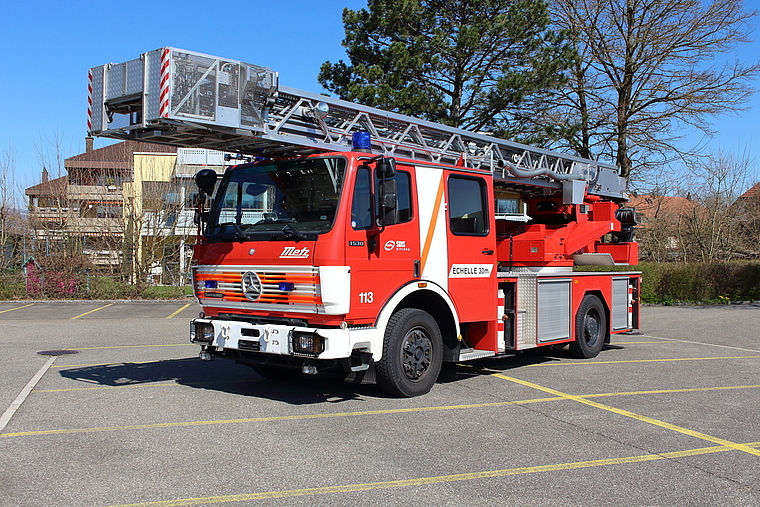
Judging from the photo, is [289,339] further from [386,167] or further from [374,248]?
[386,167]

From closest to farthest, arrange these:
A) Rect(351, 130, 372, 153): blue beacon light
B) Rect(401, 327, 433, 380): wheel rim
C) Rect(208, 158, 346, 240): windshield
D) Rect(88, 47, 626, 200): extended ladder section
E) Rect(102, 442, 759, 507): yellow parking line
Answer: Rect(102, 442, 759, 507): yellow parking line, Rect(88, 47, 626, 200): extended ladder section, Rect(208, 158, 346, 240): windshield, Rect(351, 130, 372, 153): blue beacon light, Rect(401, 327, 433, 380): wheel rim

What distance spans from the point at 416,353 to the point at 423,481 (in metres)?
2.81

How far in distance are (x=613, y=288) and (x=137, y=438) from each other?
8394 millimetres

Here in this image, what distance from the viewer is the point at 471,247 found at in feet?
28.3

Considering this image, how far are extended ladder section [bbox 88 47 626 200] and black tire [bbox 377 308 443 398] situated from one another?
1.95 metres

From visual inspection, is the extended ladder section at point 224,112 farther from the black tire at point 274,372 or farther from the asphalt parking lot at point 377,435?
the asphalt parking lot at point 377,435

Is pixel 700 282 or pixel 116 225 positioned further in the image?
pixel 700 282

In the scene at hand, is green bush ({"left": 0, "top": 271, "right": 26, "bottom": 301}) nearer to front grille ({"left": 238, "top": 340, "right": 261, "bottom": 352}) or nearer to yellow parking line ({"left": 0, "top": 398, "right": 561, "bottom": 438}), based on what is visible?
front grille ({"left": 238, "top": 340, "right": 261, "bottom": 352})

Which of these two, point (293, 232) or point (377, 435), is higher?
point (293, 232)

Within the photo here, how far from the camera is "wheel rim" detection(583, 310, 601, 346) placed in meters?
11.1

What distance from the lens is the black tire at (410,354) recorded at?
739cm

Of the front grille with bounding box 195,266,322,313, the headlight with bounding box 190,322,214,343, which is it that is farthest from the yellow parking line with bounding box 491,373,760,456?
the headlight with bounding box 190,322,214,343

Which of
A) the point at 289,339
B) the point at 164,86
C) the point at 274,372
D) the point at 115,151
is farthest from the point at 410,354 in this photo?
the point at 115,151

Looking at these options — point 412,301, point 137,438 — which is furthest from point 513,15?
point 137,438
